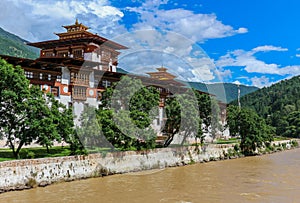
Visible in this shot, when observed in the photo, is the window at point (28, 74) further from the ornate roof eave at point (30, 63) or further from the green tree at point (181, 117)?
the green tree at point (181, 117)

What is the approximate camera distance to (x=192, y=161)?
27328 mm

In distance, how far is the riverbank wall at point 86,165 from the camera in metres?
16.1

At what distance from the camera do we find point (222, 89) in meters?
26.4

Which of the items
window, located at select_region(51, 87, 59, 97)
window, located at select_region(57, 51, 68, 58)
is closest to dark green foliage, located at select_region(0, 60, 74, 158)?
window, located at select_region(51, 87, 59, 97)

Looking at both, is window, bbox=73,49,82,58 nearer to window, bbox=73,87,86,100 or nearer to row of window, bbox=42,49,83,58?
row of window, bbox=42,49,83,58

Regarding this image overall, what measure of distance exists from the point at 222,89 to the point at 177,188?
36.1 feet

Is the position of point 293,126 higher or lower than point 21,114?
higher

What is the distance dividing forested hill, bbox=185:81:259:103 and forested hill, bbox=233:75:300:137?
6.27 m

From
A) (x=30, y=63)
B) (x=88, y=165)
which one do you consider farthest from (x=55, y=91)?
(x=88, y=165)

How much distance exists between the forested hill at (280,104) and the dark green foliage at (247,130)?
115 ft

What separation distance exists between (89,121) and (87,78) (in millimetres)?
11617

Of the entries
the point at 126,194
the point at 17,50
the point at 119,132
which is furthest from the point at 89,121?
the point at 17,50

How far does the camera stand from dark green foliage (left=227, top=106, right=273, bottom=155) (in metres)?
35.4

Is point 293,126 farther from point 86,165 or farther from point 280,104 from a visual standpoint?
point 86,165
